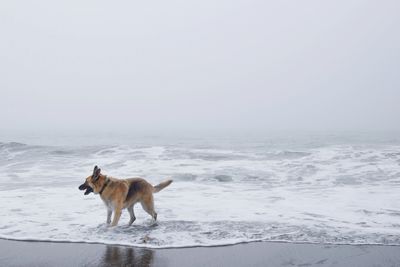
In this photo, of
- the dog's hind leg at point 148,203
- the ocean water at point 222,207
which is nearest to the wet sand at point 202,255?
the ocean water at point 222,207

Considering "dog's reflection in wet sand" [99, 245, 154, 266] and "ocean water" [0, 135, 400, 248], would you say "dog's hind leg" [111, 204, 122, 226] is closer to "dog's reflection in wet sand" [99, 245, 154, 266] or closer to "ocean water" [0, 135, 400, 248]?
"ocean water" [0, 135, 400, 248]

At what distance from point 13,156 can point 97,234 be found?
2156cm

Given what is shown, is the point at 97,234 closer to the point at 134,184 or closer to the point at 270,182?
the point at 134,184

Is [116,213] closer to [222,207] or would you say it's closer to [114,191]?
[114,191]

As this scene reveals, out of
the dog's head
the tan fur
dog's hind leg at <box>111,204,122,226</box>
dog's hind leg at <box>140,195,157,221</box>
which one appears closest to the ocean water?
dog's hind leg at <box>111,204,122,226</box>

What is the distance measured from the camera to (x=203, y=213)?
849 cm

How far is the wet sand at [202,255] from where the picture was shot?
5.16 metres

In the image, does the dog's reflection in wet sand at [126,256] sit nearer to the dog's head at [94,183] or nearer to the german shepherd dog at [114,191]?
the german shepherd dog at [114,191]

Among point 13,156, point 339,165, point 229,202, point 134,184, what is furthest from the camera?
point 13,156

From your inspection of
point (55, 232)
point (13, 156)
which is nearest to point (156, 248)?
point (55, 232)

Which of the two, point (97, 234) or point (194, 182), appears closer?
point (97, 234)

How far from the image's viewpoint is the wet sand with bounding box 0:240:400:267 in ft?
16.9

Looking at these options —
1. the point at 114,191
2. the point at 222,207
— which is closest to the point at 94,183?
the point at 114,191

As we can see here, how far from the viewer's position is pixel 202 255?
18.1 feet
